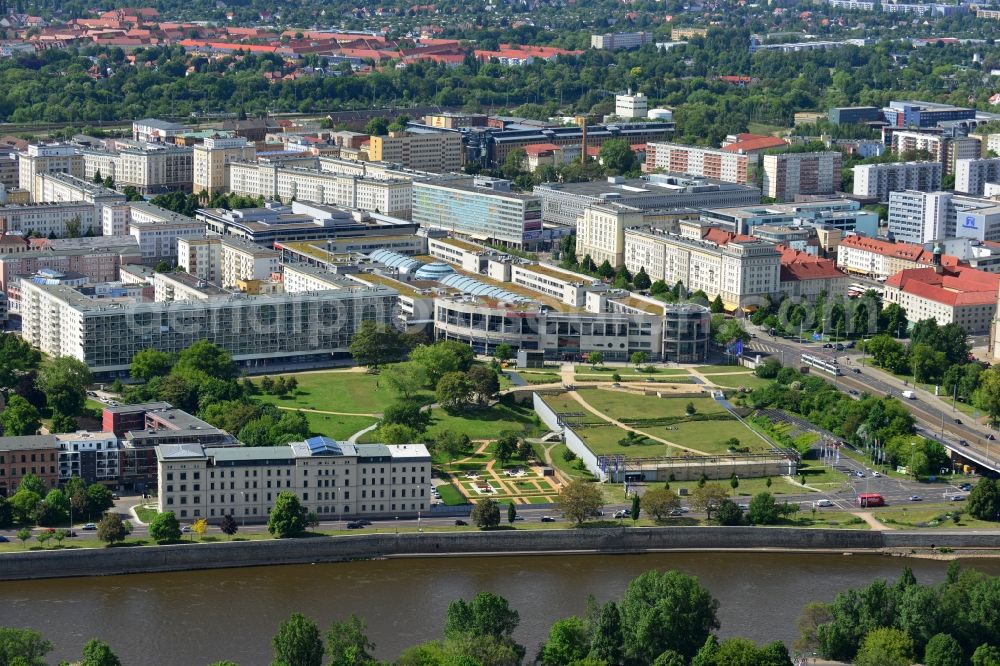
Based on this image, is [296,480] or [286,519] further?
[296,480]

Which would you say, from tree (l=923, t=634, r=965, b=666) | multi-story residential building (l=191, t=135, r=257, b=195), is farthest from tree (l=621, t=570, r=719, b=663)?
multi-story residential building (l=191, t=135, r=257, b=195)

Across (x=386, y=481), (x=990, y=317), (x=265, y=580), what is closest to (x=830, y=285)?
(x=990, y=317)

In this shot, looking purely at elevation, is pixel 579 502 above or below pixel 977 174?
below

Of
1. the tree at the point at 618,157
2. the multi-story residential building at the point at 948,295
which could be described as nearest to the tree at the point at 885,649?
the multi-story residential building at the point at 948,295

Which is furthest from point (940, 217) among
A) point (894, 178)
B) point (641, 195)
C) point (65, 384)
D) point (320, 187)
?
point (65, 384)

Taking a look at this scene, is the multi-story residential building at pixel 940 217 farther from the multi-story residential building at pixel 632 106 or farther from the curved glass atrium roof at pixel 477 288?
the multi-story residential building at pixel 632 106

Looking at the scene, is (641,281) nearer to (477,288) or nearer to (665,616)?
(477,288)
